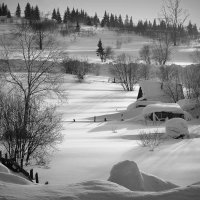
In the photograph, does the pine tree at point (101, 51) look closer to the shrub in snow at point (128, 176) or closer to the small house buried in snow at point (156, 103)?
the small house buried in snow at point (156, 103)

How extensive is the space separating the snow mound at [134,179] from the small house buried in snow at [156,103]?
20490mm

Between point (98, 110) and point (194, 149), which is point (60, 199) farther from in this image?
point (98, 110)

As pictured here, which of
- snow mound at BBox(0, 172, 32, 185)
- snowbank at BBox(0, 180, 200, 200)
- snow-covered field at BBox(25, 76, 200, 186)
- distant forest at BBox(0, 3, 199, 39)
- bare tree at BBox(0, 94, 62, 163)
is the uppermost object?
distant forest at BBox(0, 3, 199, 39)

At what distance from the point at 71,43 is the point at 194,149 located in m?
92.7

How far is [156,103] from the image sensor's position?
31.4 m

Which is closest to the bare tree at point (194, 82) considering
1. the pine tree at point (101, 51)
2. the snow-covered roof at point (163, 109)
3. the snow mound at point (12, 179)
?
the snow-covered roof at point (163, 109)

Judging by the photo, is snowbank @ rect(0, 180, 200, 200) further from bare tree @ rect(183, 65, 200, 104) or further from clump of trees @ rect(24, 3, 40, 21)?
clump of trees @ rect(24, 3, 40, 21)

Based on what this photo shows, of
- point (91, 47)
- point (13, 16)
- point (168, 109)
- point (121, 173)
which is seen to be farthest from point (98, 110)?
point (13, 16)

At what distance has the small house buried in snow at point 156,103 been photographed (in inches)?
1089

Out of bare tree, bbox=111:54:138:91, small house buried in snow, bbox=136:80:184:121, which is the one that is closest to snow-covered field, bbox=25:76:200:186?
small house buried in snow, bbox=136:80:184:121

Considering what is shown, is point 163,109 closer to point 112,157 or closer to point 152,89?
point 152,89

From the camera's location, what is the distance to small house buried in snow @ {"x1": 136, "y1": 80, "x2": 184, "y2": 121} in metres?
27.7

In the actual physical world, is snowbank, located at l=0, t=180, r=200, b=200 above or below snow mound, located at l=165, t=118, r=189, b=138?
above

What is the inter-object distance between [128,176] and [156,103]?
24.7 m
